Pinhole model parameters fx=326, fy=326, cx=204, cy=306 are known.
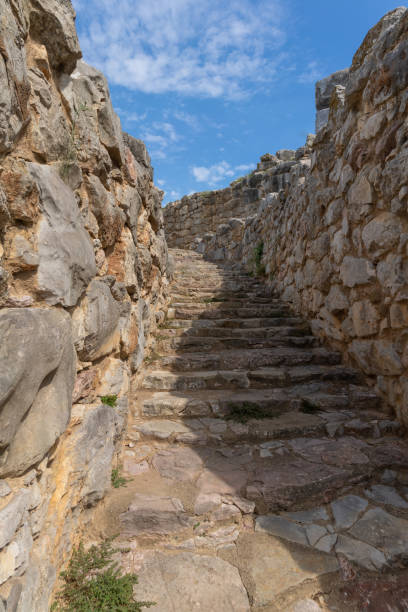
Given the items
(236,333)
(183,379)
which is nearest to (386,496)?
(183,379)

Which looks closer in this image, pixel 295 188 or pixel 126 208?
pixel 126 208

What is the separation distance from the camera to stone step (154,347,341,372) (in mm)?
3432

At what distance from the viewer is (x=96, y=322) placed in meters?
1.82

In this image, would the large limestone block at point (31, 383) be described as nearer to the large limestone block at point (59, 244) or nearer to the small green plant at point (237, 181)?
the large limestone block at point (59, 244)

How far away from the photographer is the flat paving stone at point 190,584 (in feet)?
4.40

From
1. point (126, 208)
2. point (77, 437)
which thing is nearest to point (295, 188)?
point (126, 208)

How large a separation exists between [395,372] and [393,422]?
1.31 ft

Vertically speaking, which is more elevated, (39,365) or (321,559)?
(39,365)

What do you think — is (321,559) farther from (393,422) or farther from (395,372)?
(395,372)

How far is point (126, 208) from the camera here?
2592mm

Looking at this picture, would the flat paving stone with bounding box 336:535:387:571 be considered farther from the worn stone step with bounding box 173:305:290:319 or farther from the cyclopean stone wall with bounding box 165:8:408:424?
the worn stone step with bounding box 173:305:290:319

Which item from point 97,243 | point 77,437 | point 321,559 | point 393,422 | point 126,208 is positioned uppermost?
point 126,208

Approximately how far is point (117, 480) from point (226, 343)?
2.09m

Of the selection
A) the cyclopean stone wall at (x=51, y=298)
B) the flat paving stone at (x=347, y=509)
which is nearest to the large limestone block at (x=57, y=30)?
the cyclopean stone wall at (x=51, y=298)
